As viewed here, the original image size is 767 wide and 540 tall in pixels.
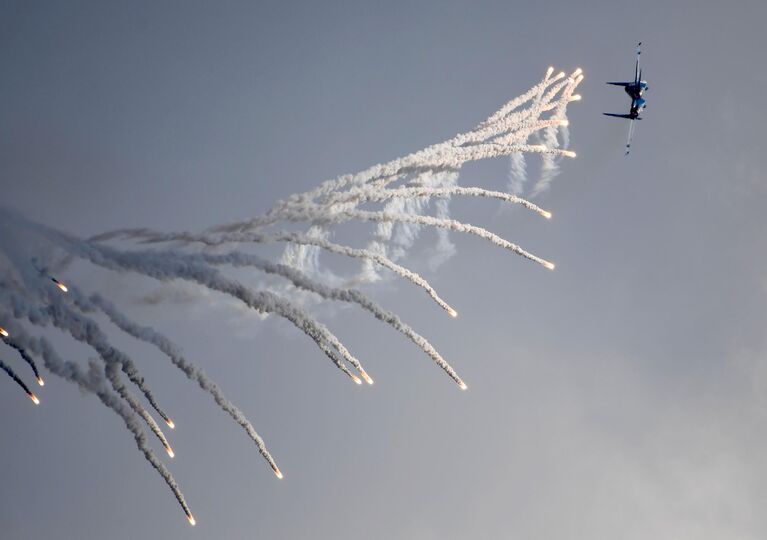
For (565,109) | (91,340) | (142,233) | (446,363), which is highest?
(565,109)

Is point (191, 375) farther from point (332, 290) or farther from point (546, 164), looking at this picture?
point (546, 164)

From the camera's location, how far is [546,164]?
262 feet

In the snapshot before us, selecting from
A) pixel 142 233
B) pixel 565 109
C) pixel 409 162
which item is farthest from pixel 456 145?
pixel 142 233

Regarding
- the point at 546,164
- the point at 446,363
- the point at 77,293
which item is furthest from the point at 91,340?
the point at 546,164

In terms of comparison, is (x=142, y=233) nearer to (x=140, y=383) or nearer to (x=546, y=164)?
(x=140, y=383)

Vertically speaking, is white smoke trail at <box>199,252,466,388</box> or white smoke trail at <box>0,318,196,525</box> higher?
white smoke trail at <box>199,252,466,388</box>

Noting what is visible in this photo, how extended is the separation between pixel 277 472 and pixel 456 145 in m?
22.8

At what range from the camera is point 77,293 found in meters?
65.5

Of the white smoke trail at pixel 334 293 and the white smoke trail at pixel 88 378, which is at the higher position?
the white smoke trail at pixel 334 293

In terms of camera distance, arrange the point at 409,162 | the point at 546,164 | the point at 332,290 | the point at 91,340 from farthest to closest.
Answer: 1. the point at 546,164
2. the point at 409,162
3. the point at 332,290
4. the point at 91,340

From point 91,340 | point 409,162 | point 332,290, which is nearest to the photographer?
point 91,340

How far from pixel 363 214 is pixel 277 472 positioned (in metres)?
15.9

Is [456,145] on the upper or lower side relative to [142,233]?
upper

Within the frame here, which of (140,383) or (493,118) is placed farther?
(493,118)
